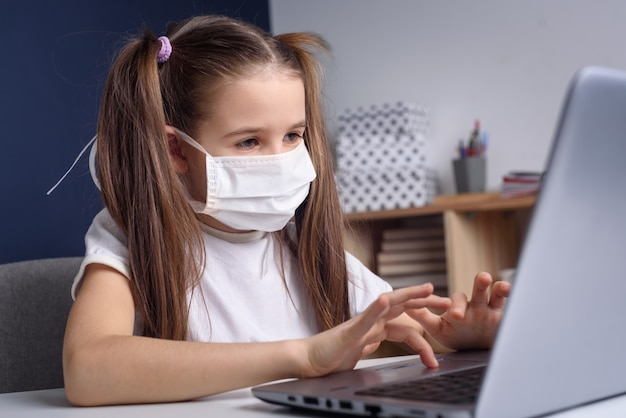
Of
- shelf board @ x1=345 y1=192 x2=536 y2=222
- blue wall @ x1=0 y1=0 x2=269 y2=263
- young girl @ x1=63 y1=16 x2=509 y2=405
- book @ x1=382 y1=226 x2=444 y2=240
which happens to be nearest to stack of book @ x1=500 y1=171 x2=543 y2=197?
shelf board @ x1=345 y1=192 x2=536 y2=222

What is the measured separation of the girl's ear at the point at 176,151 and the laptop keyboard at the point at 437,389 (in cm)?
66

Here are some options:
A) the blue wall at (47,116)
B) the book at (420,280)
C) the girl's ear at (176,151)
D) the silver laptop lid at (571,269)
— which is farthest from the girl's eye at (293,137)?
the book at (420,280)

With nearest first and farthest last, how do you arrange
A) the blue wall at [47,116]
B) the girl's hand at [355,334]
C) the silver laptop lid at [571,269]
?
the silver laptop lid at [571,269] < the girl's hand at [355,334] < the blue wall at [47,116]

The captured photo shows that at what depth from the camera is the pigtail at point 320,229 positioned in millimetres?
1367

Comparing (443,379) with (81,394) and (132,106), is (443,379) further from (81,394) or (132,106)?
(132,106)

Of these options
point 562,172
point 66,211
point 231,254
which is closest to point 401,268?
point 66,211

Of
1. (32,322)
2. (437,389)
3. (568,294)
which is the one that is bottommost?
(32,322)

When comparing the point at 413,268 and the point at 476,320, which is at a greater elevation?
the point at 476,320

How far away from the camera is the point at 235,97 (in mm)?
1257

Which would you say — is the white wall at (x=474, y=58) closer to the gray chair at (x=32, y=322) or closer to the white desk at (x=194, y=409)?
the gray chair at (x=32, y=322)

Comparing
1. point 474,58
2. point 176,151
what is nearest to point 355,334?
point 176,151

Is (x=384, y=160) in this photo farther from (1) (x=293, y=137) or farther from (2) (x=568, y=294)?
(2) (x=568, y=294)

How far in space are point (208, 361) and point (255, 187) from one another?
1.47 feet

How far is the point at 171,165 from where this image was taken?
1.24 meters
